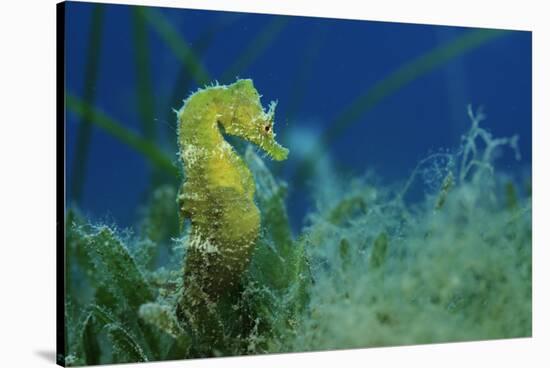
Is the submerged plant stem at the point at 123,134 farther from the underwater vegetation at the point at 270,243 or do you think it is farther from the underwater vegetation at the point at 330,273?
the underwater vegetation at the point at 330,273

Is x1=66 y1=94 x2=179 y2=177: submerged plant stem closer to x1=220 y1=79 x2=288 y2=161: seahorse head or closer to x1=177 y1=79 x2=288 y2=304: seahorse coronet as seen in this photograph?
x1=177 y1=79 x2=288 y2=304: seahorse coronet

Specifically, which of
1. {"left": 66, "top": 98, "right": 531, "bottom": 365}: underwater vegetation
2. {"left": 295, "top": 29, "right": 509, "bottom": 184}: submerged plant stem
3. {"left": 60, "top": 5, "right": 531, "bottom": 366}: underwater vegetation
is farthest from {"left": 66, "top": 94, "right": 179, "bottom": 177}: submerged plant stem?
{"left": 295, "top": 29, "right": 509, "bottom": 184}: submerged plant stem

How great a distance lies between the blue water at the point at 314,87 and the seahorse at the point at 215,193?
3.5 inches

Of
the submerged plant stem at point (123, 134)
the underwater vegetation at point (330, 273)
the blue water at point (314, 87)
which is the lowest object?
the underwater vegetation at point (330, 273)

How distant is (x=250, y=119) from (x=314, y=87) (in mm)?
414

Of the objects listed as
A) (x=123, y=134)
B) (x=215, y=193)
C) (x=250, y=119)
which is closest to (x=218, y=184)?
(x=215, y=193)

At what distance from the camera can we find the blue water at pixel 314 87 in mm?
4922

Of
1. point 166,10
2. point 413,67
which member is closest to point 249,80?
point 166,10

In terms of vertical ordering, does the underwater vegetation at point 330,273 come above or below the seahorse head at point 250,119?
below

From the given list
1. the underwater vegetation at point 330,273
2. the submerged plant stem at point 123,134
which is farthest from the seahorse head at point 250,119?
the submerged plant stem at point 123,134

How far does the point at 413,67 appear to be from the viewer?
221 inches

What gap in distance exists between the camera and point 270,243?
525cm

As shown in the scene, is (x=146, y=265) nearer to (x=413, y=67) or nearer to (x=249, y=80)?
(x=249, y=80)

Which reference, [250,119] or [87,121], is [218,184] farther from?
[87,121]
